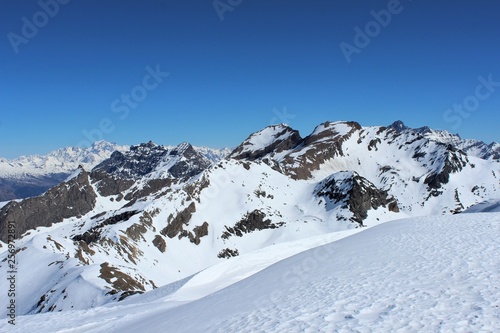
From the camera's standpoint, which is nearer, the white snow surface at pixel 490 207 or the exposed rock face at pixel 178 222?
the white snow surface at pixel 490 207

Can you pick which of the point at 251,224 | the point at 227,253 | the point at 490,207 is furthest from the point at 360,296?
the point at 251,224

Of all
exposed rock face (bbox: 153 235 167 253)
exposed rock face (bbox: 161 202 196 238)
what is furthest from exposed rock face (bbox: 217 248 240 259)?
exposed rock face (bbox: 153 235 167 253)

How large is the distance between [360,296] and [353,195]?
485 feet

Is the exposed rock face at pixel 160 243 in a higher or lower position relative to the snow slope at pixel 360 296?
higher

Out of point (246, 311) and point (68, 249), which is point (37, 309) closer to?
point (68, 249)

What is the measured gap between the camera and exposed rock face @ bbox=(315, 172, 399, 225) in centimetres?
15238

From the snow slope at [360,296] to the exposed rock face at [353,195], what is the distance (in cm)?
12898

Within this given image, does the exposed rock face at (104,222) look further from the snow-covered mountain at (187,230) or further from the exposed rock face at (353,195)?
the exposed rock face at (353,195)

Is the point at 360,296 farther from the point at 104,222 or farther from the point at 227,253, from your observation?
the point at 104,222

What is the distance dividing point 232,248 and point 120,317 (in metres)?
113

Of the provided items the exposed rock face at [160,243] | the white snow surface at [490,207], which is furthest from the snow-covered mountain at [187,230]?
the white snow surface at [490,207]

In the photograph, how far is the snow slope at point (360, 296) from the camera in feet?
35.3

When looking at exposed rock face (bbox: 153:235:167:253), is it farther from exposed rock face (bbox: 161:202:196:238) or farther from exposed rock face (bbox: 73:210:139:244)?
exposed rock face (bbox: 73:210:139:244)

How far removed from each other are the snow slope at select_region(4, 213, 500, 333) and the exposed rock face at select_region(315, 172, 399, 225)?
423ft
